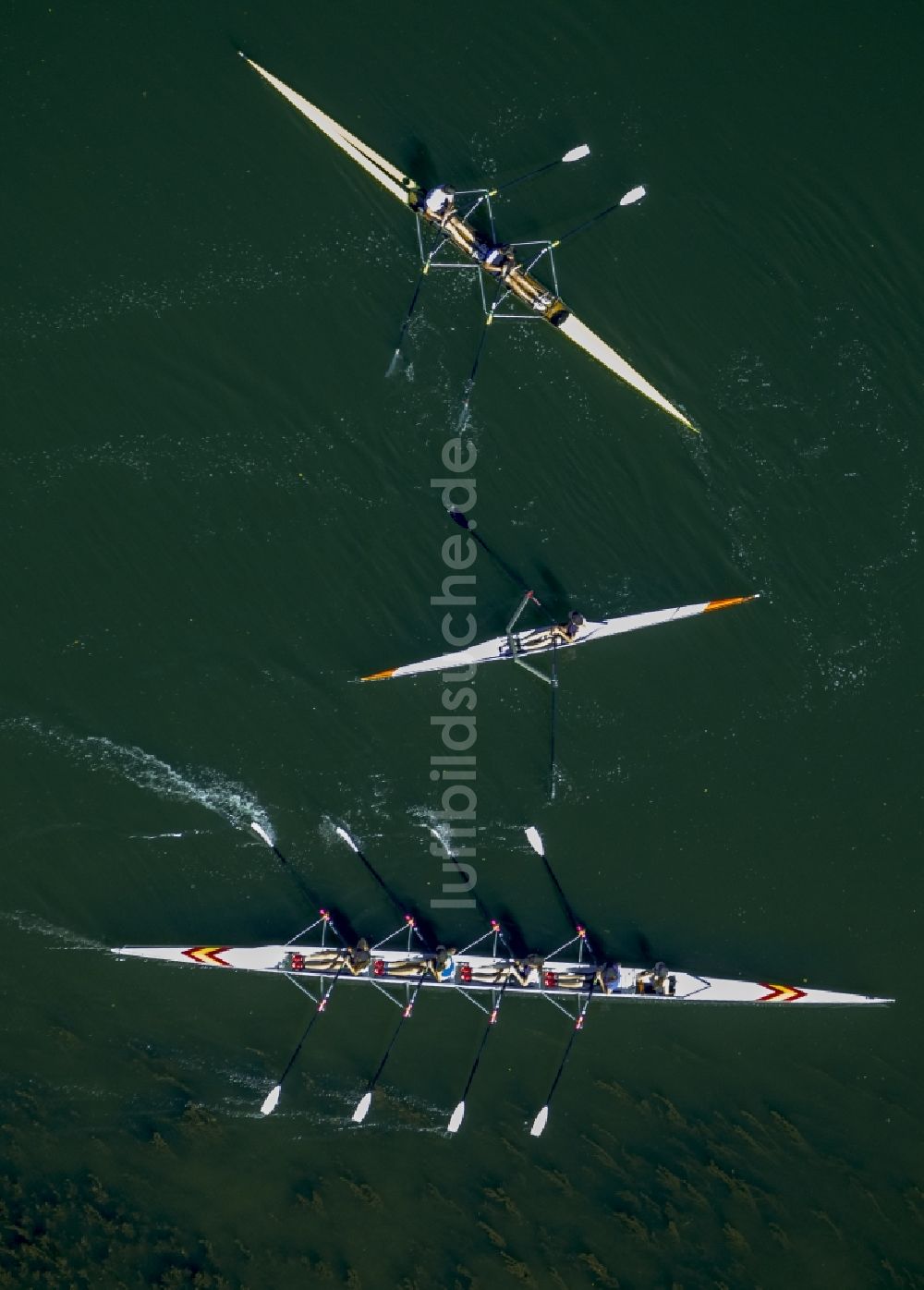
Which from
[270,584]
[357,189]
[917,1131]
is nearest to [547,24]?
[357,189]

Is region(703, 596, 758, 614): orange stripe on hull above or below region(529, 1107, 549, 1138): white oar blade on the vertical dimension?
above

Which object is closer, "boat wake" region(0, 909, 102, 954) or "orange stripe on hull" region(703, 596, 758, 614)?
"orange stripe on hull" region(703, 596, 758, 614)

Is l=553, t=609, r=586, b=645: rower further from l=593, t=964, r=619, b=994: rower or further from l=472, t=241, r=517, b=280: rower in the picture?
l=472, t=241, r=517, b=280: rower

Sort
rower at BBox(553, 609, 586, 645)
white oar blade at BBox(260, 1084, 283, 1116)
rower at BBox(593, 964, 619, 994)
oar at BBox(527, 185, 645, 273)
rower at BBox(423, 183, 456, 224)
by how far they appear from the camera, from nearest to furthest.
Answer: rower at BBox(553, 609, 586, 645)
rower at BBox(423, 183, 456, 224)
rower at BBox(593, 964, 619, 994)
oar at BBox(527, 185, 645, 273)
white oar blade at BBox(260, 1084, 283, 1116)

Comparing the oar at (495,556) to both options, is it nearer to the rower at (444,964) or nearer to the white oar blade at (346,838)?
the white oar blade at (346,838)

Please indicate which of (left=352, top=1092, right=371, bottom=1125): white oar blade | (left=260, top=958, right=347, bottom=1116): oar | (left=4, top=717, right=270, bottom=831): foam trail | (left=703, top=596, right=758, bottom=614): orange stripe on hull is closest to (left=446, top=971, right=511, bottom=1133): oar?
(left=352, top=1092, right=371, bottom=1125): white oar blade
